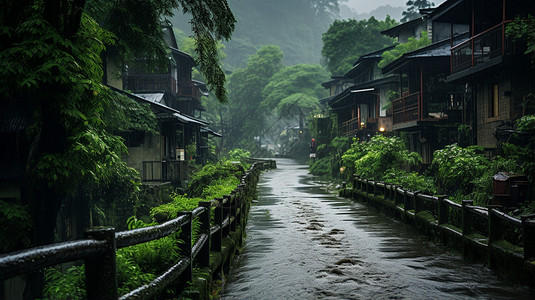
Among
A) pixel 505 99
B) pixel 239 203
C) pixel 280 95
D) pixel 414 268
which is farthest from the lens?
pixel 280 95

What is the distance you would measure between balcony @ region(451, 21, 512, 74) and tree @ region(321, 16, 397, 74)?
35682mm

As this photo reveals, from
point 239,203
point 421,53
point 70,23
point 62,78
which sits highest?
point 421,53

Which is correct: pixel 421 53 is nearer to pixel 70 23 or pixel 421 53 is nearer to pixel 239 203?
pixel 239 203

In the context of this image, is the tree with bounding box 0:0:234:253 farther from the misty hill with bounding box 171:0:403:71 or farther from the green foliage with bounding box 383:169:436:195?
the misty hill with bounding box 171:0:403:71

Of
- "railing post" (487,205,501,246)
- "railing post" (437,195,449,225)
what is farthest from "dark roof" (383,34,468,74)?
"railing post" (487,205,501,246)

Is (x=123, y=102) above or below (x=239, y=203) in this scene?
above

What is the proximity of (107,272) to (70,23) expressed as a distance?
8.99 m

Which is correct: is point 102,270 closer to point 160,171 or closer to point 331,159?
point 160,171

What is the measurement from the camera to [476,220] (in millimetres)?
9320

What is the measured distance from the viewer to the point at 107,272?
10.1 ft

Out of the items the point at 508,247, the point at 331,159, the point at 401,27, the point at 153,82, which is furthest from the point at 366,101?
the point at 508,247

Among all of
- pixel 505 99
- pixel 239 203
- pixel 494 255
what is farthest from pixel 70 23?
pixel 505 99

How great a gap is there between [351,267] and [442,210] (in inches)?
126

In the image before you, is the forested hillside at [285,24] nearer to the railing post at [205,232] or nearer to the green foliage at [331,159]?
the green foliage at [331,159]
